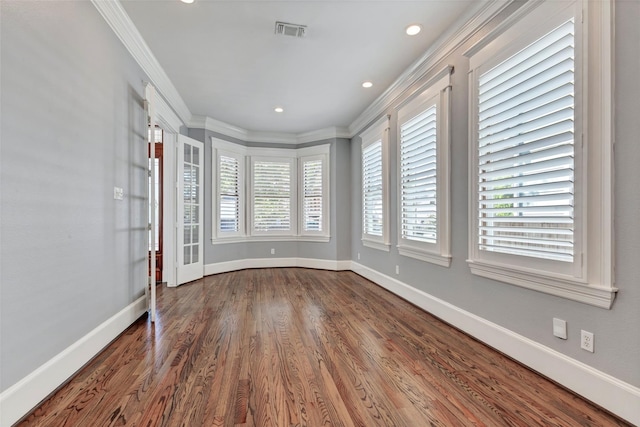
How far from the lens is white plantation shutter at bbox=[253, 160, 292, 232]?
6.22m

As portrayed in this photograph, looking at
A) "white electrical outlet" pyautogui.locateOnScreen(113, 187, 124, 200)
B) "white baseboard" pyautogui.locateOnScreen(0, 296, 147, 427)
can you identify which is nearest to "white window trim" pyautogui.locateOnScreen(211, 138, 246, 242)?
"white electrical outlet" pyautogui.locateOnScreen(113, 187, 124, 200)

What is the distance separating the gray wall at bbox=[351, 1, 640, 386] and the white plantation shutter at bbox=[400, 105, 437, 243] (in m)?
0.38

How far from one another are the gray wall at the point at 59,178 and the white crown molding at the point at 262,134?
243 centimetres

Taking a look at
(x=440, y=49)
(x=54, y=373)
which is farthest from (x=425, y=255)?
(x=54, y=373)

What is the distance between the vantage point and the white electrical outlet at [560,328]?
1.87m

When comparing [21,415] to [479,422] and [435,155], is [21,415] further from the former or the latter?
[435,155]

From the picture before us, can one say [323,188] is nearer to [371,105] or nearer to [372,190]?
[372,190]

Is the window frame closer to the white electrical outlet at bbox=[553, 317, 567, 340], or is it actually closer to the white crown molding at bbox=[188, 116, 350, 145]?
the white crown molding at bbox=[188, 116, 350, 145]

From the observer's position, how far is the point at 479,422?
154 centimetres

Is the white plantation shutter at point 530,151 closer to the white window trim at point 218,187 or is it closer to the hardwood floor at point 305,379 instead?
the hardwood floor at point 305,379

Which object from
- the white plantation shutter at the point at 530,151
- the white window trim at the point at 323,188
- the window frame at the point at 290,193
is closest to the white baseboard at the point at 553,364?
the white plantation shutter at the point at 530,151

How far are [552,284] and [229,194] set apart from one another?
5.20 m

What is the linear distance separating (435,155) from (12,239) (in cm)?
337

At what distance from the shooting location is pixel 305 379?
76.7 inches
